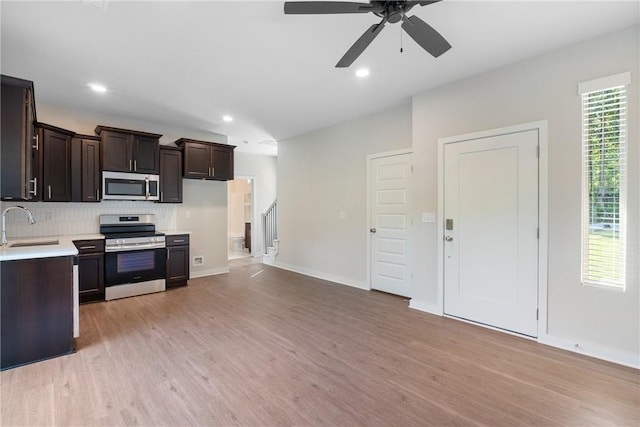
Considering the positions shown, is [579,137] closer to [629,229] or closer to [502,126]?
[502,126]

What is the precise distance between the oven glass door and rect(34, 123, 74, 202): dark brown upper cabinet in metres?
1.05

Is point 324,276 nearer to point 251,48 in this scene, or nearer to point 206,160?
point 206,160

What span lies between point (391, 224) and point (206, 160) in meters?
3.44

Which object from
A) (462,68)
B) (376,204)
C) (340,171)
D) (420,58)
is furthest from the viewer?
(340,171)

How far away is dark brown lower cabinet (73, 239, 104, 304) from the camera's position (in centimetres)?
396

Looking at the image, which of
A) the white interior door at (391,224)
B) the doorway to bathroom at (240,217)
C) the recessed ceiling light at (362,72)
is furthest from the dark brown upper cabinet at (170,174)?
the recessed ceiling light at (362,72)

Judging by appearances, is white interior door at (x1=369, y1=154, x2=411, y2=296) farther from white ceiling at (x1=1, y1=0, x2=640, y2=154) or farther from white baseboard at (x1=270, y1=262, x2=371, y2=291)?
white ceiling at (x1=1, y1=0, x2=640, y2=154)

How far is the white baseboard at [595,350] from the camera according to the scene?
96.8 inches

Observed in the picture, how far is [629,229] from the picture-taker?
2.48 metres

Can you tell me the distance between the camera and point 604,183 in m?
2.61

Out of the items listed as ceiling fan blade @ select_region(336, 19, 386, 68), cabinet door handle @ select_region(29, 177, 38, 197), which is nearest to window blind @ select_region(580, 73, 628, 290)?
ceiling fan blade @ select_region(336, 19, 386, 68)

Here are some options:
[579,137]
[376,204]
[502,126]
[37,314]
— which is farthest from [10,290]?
[579,137]

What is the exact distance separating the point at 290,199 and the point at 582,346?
5.02 meters

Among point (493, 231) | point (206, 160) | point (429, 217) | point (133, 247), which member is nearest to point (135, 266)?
point (133, 247)
